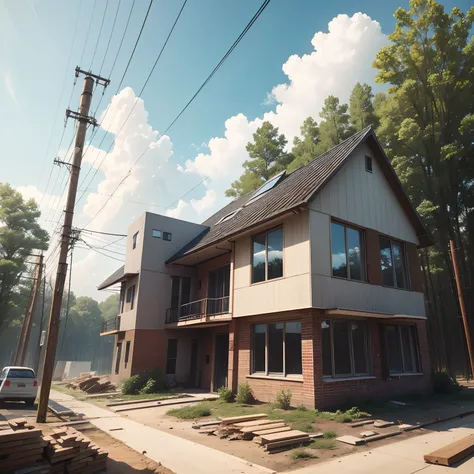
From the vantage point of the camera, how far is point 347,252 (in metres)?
13.1

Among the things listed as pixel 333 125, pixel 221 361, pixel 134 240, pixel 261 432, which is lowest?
pixel 261 432

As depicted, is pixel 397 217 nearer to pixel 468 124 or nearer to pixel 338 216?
pixel 338 216

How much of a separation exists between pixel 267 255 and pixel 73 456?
30.2 ft

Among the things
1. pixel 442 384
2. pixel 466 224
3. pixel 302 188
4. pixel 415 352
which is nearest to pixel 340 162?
pixel 302 188

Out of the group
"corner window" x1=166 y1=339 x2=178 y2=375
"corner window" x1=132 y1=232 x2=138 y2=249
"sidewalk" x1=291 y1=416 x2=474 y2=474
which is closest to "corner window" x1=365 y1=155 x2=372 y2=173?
"sidewalk" x1=291 y1=416 x2=474 y2=474

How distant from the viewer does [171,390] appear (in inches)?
707

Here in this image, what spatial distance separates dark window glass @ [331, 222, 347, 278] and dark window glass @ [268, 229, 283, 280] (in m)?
1.91

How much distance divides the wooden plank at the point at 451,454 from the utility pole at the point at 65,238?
10.1 m

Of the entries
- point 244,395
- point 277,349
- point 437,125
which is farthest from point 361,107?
point 244,395

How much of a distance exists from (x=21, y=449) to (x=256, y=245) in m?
10.3

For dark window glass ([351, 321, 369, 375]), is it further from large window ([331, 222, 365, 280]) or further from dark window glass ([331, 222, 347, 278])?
dark window glass ([331, 222, 347, 278])

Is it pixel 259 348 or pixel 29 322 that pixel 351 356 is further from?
pixel 29 322

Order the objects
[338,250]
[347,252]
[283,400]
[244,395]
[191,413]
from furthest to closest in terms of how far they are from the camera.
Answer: [347,252], [338,250], [244,395], [191,413], [283,400]

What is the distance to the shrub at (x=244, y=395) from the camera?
1255cm
